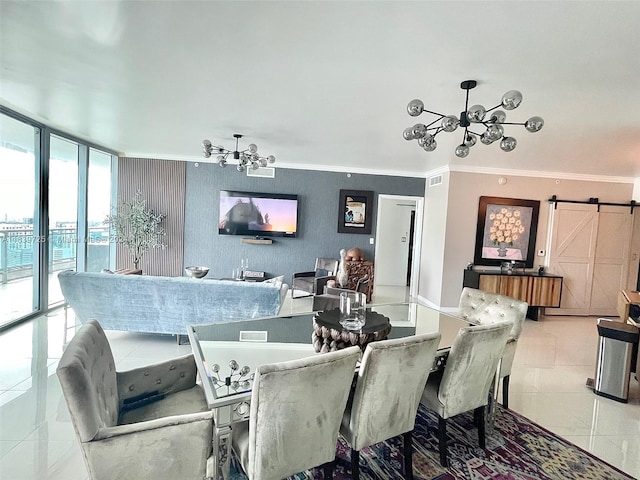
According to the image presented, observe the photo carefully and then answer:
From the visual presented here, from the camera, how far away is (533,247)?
593cm

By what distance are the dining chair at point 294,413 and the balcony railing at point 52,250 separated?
4.34 meters

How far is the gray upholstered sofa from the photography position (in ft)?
11.1

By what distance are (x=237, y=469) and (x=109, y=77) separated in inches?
126

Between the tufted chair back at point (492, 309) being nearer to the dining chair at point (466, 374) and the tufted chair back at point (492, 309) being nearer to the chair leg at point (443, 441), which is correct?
the dining chair at point (466, 374)

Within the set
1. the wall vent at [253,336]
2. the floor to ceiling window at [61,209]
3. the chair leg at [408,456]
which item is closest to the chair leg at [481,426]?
the chair leg at [408,456]

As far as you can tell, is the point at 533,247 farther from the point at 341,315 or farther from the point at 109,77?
the point at 109,77

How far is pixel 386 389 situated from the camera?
5.53 ft

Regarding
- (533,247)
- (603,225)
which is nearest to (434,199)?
(533,247)

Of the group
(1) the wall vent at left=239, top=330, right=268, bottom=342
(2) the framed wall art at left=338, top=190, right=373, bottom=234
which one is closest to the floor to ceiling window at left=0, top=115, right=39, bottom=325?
(1) the wall vent at left=239, top=330, right=268, bottom=342

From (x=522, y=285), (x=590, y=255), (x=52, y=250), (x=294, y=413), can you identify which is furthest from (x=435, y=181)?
(x=52, y=250)

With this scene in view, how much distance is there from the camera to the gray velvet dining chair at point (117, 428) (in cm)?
125

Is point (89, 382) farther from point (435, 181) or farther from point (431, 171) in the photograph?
point (431, 171)

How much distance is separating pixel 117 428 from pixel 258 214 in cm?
555

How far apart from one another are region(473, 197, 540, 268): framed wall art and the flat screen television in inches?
137
